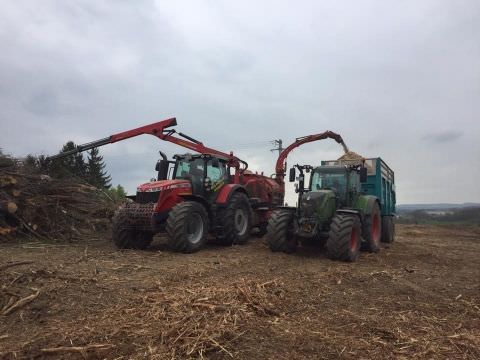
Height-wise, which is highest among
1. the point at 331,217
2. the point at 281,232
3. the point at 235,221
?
the point at 331,217

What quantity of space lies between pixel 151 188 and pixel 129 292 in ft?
14.8

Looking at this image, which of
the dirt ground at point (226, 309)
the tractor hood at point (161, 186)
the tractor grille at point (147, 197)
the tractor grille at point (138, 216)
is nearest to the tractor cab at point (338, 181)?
the dirt ground at point (226, 309)

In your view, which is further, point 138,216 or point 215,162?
point 215,162

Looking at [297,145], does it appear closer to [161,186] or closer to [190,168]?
[190,168]

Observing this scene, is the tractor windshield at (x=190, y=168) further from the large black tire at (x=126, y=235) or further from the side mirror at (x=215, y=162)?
the large black tire at (x=126, y=235)

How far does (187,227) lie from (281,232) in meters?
2.11

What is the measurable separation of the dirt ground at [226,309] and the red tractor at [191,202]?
1.21m

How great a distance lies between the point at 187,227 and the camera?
10008mm

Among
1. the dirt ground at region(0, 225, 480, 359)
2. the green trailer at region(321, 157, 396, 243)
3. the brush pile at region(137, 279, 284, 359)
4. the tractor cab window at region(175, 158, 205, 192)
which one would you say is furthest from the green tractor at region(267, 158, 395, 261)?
the brush pile at region(137, 279, 284, 359)

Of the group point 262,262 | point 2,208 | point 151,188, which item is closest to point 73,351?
point 262,262

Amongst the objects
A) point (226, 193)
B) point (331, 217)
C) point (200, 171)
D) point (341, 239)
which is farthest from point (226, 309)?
point (200, 171)

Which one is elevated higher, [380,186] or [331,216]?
[380,186]

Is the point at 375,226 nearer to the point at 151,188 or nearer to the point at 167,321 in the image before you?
the point at 151,188

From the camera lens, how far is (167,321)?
15.6 feet
